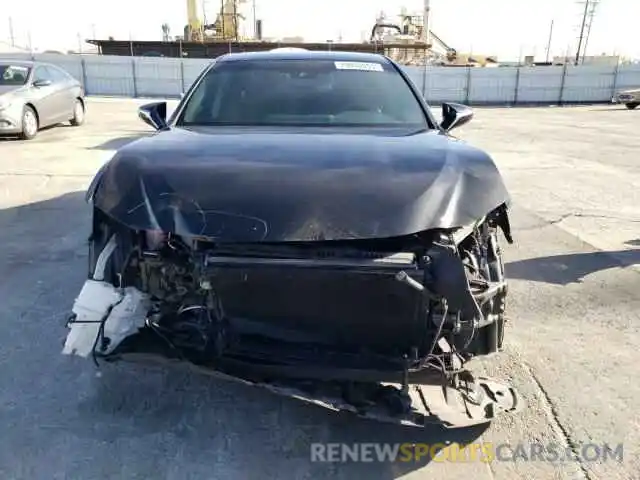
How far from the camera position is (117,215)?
7.29ft

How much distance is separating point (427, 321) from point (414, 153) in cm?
78

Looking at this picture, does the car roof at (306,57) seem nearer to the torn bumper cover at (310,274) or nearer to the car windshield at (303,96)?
the car windshield at (303,96)

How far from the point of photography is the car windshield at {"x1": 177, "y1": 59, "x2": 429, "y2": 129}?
3.38m

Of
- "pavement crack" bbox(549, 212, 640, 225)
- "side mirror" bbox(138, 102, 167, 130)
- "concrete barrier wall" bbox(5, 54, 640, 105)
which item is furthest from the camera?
"concrete barrier wall" bbox(5, 54, 640, 105)

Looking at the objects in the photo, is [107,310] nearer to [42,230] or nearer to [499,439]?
[499,439]

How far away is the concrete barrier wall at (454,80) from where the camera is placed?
26.1 meters

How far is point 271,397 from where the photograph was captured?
2.75m

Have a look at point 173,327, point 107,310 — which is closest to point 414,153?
point 173,327

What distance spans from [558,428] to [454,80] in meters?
26.0

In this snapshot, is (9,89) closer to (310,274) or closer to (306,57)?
(306,57)

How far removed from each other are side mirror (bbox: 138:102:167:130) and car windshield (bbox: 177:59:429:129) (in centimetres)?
19

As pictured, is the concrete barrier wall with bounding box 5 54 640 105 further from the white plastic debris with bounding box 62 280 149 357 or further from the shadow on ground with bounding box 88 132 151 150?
the white plastic debris with bounding box 62 280 149 357

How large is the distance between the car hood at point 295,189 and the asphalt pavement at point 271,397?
0.98 metres

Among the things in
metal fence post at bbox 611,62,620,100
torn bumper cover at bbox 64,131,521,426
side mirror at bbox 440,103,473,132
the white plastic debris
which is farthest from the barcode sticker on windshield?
metal fence post at bbox 611,62,620,100
